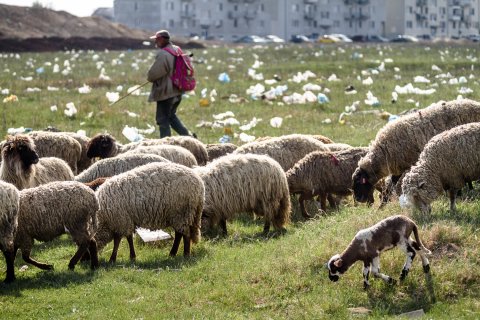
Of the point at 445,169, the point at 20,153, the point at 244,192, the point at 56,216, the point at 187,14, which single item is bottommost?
the point at 187,14

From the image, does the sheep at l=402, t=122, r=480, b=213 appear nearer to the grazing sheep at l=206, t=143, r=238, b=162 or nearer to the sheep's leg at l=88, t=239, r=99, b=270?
the sheep's leg at l=88, t=239, r=99, b=270

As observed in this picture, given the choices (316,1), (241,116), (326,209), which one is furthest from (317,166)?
(316,1)

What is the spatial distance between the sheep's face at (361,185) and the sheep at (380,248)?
3.55 meters

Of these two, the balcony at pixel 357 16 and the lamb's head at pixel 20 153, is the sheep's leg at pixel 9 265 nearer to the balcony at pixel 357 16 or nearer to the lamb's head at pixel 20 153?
the lamb's head at pixel 20 153

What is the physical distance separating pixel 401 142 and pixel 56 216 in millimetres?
4893

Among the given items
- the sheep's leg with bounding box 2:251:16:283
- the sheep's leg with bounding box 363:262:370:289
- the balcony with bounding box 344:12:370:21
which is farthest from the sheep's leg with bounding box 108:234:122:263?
the balcony with bounding box 344:12:370:21

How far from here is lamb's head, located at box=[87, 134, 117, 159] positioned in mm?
14586

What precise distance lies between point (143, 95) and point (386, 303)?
65.2 feet

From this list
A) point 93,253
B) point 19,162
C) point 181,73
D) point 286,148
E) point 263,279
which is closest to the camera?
point 263,279

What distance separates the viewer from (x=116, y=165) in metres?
12.7

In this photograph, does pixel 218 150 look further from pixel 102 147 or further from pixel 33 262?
pixel 33 262

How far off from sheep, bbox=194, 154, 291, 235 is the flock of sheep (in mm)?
14

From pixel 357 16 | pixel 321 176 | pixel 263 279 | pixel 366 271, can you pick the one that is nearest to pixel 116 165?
pixel 321 176

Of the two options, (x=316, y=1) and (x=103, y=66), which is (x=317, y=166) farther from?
(x=316, y=1)
